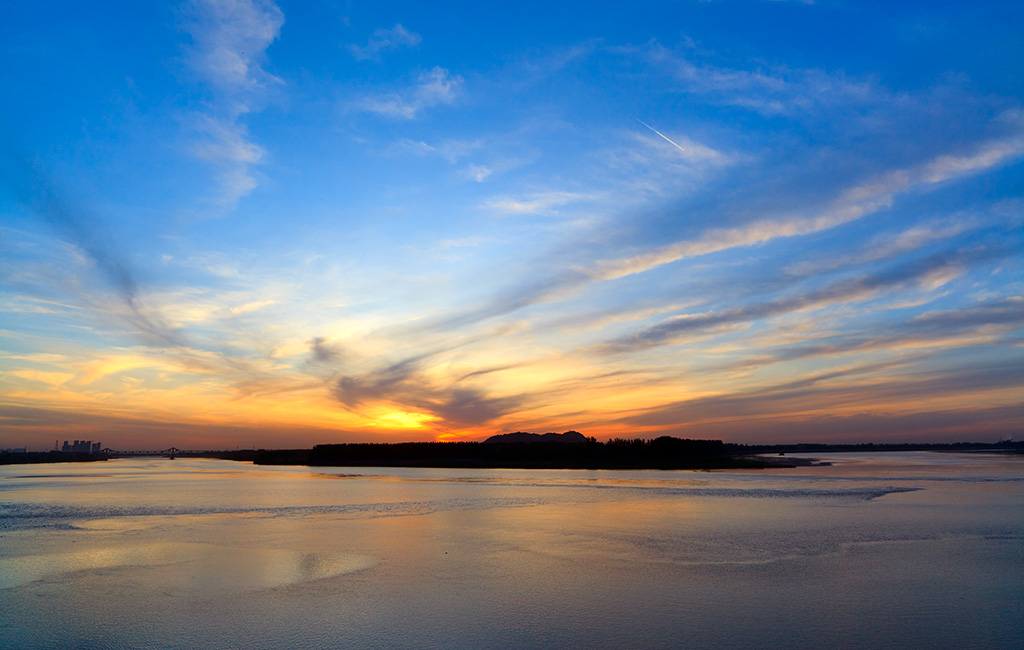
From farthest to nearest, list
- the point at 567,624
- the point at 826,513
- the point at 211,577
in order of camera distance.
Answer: the point at 826,513 → the point at 211,577 → the point at 567,624

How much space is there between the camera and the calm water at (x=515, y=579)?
804 centimetres

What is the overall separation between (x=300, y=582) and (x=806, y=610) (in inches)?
321

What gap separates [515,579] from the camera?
11.0 m

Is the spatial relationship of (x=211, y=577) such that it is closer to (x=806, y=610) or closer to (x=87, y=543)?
(x=87, y=543)

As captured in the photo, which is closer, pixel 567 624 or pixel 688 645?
pixel 688 645

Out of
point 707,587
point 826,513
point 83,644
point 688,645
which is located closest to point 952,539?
point 826,513

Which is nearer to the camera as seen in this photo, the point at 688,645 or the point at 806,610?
the point at 688,645

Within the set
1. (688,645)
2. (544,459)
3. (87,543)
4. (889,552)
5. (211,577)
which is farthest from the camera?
(544,459)

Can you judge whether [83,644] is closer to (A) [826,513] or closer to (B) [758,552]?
(B) [758,552]

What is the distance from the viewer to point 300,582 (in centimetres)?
1072

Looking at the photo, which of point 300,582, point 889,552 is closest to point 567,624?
point 300,582

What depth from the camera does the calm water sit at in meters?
8.04

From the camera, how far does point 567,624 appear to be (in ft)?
27.7

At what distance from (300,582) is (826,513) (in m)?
17.1
